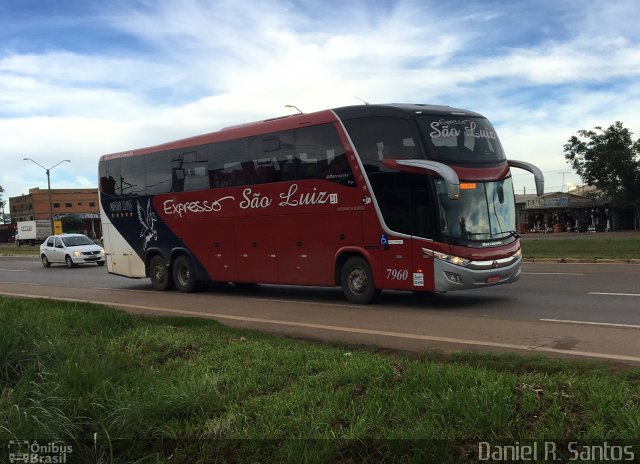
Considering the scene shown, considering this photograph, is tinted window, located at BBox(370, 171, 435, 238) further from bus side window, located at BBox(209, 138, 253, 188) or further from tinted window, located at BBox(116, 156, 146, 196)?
tinted window, located at BBox(116, 156, 146, 196)

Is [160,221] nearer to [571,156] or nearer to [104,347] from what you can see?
[104,347]

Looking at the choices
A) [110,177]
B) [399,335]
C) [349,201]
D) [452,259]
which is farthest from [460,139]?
[110,177]

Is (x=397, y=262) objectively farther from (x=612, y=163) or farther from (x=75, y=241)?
(x=612, y=163)

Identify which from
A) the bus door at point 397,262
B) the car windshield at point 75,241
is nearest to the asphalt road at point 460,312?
the bus door at point 397,262

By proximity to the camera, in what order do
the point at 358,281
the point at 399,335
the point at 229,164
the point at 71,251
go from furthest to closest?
the point at 71,251 → the point at 229,164 → the point at 358,281 → the point at 399,335

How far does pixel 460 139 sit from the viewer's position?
36.3ft

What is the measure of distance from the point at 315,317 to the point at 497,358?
470 cm

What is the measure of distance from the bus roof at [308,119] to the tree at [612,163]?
36634 mm

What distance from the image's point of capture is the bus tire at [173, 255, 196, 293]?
15.5 m

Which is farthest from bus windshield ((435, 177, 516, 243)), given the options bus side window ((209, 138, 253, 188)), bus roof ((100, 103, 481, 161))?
bus side window ((209, 138, 253, 188))

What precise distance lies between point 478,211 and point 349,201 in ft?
8.33

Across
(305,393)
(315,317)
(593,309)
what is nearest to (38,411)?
(305,393)

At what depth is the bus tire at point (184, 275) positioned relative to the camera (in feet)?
50.7

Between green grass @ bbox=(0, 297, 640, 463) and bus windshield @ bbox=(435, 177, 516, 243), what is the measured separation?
4560mm
